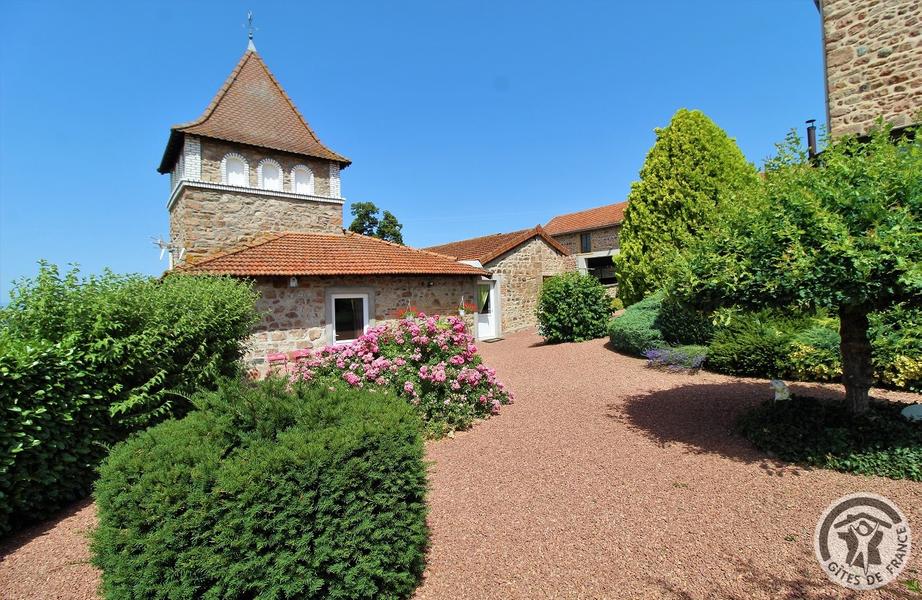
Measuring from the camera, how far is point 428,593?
9.04 feet

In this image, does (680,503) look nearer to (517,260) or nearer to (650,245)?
(650,245)

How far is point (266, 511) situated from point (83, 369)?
357cm

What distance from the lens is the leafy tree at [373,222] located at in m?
34.3

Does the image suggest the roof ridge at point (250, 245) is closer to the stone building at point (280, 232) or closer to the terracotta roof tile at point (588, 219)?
the stone building at point (280, 232)

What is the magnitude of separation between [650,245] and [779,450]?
367 inches

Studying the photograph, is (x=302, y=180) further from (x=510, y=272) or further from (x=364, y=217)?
(x=364, y=217)

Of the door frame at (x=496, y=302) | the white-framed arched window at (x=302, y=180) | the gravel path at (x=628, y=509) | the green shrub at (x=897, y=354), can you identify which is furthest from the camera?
the door frame at (x=496, y=302)

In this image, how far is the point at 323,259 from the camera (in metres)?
10.7

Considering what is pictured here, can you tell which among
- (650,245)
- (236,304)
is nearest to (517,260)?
(650,245)

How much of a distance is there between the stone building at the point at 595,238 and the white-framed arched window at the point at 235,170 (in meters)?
21.4

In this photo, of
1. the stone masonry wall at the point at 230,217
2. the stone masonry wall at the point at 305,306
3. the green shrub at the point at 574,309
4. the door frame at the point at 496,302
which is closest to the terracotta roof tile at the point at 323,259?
the stone masonry wall at the point at 305,306

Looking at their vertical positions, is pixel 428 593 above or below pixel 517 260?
below

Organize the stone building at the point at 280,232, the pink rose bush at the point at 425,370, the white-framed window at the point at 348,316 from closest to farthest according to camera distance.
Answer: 1. the pink rose bush at the point at 425,370
2. the stone building at the point at 280,232
3. the white-framed window at the point at 348,316

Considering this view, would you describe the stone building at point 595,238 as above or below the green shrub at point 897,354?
above
